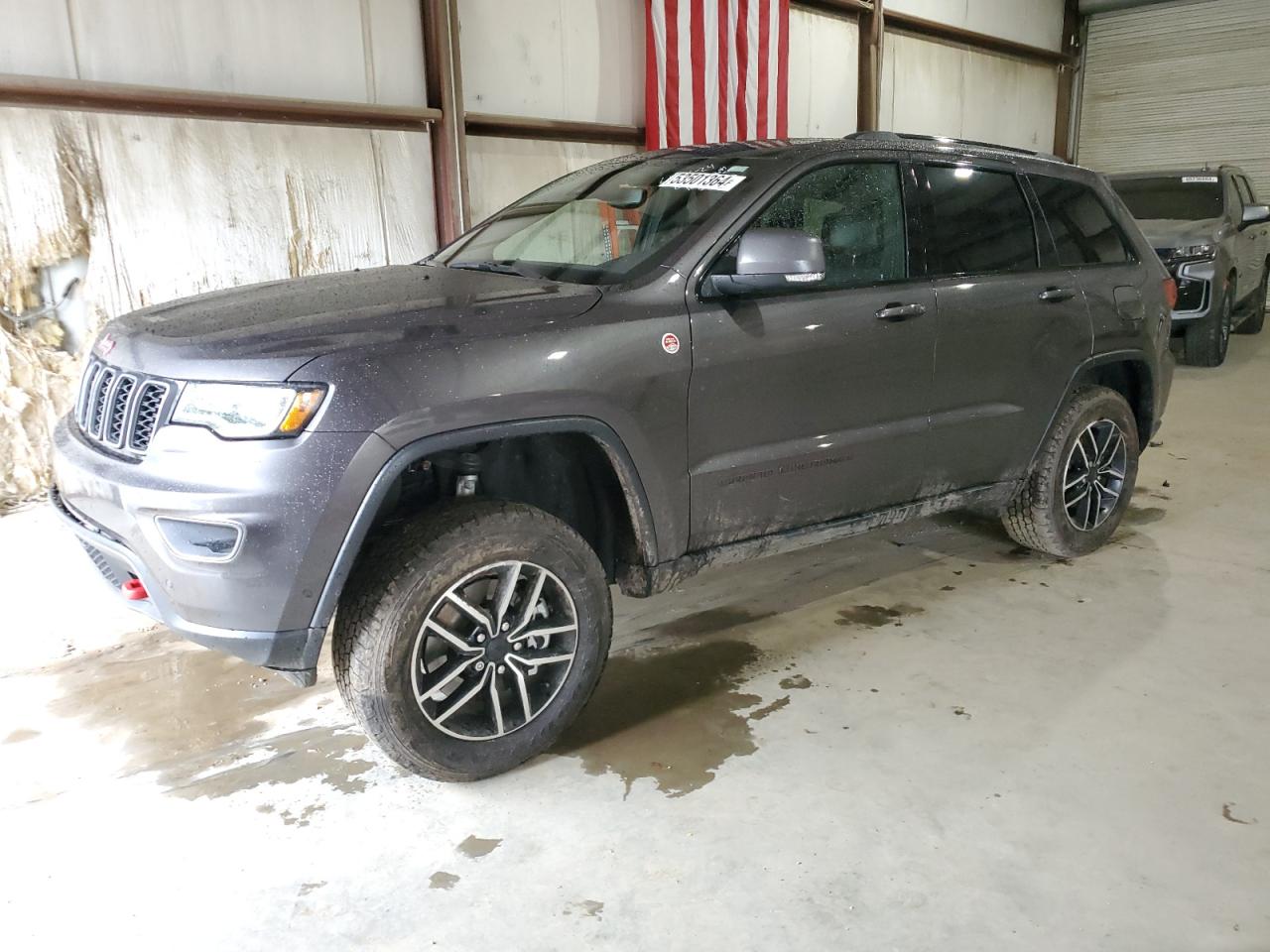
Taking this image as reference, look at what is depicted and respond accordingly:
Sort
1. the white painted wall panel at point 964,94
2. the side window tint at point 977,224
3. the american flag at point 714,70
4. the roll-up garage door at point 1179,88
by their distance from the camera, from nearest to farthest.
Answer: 1. the side window tint at point 977,224
2. the american flag at point 714,70
3. the white painted wall panel at point 964,94
4. the roll-up garage door at point 1179,88

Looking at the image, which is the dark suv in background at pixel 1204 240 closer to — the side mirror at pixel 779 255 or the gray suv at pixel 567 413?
the gray suv at pixel 567 413

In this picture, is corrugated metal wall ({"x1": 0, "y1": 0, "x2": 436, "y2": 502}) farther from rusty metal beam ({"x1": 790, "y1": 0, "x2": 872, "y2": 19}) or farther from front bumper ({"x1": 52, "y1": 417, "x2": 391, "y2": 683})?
rusty metal beam ({"x1": 790, "y1": 0, "x2": 872, "y2": 19})

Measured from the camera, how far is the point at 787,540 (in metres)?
3.04

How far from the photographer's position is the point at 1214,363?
8703mm

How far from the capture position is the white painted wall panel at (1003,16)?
10406 millimetres

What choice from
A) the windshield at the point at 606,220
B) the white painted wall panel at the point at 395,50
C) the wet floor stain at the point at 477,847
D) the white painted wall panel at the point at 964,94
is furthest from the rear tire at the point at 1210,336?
the wet floor stain at the point at 477,847

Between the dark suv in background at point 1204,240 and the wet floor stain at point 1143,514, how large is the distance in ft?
12.4

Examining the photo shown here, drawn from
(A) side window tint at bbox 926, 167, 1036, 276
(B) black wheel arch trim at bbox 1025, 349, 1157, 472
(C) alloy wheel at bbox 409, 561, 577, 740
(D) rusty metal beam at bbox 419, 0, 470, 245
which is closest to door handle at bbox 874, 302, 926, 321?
(A) side window tint at bbox 926, 167, 1036, 276

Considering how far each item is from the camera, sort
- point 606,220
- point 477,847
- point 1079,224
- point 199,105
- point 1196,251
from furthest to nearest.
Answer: point 1196,251
point 199,105
point 1079,224
point 606,220
point 477,847

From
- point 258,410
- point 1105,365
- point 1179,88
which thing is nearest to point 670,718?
point 258,410

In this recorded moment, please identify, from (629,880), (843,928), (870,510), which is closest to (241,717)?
(629,880)

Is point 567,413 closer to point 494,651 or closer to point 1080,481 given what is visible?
point 494,651

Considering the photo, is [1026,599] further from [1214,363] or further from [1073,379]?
[1214,363]

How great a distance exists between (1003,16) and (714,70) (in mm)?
5941
